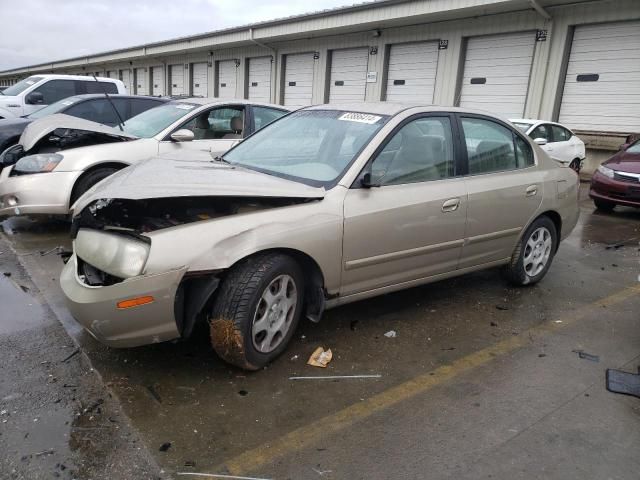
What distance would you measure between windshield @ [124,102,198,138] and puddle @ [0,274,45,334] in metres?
2.53

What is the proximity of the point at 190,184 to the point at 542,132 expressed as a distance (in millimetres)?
10782

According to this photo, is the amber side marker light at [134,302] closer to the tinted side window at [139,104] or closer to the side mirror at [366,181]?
the side mirror at [366,181]

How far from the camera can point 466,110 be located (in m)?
4.30

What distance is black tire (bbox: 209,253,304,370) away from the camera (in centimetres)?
289

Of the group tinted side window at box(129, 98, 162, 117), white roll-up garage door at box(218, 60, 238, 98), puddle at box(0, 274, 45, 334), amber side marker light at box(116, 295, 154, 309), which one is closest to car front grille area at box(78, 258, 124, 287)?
amber side marker light at box(116, 295, 154, 309)

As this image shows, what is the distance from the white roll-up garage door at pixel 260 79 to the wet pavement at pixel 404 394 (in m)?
19.2

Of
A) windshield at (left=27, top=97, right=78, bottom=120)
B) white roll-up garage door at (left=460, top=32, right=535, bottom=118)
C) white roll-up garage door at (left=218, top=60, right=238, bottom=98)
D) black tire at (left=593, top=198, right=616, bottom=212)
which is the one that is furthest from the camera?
white roll-up garage door at (left=218, top=60, right=238, bottom=98)

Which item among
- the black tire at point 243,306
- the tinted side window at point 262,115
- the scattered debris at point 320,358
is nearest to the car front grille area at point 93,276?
the black tire at point 243,306

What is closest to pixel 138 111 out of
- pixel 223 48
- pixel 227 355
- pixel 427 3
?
pixel 227 355

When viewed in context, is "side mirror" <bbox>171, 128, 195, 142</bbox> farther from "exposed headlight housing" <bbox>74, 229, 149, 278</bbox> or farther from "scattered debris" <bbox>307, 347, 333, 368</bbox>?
"scattered debris" <bbox>307, 347, 333, 368</bbox>

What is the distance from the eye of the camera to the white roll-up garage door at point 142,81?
33.8m

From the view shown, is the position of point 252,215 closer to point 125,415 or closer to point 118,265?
point 118,265

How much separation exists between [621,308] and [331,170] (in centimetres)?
292

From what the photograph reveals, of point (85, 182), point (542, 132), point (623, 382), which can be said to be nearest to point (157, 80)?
point (542, 132)
